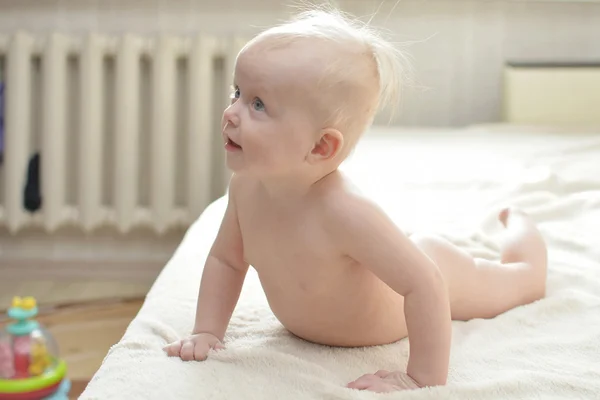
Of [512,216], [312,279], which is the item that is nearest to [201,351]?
[312,279]

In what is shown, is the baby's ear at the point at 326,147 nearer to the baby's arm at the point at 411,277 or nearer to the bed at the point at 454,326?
the baby's arm at the point at 411,277

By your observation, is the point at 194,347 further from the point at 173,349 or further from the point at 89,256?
the point at 89,256

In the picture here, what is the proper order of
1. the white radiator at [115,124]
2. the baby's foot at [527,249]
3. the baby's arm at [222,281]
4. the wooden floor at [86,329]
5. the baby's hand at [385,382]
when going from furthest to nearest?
1. the white radiator at [115,124]
2. the wooden floor at [86,329]
3. the baby's foot at [527,249]
4. the baby's arm at [222,281]
5. the baby's hand at [385,382]

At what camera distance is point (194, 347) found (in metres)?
0.79

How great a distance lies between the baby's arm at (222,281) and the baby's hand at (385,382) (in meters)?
0.17

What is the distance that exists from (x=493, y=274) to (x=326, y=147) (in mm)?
329

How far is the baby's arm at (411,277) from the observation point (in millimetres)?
723

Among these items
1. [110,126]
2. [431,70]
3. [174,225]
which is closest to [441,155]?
[431,70]

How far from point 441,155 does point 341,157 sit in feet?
3.26

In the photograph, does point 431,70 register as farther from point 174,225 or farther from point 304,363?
point 304,363

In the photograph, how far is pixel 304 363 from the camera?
2.48ft

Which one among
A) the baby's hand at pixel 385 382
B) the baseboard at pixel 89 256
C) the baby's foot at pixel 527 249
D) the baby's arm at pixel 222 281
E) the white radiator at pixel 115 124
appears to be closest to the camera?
the baby's hand at pixel 385 382

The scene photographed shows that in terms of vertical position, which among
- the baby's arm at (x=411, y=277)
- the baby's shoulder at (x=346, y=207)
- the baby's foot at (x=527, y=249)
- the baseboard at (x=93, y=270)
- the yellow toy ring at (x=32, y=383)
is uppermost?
the baby's shoulder at (x=346, y=207)

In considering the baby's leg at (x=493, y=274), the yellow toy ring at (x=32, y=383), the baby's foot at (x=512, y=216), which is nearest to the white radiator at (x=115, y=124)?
the yellow toy ring at (x=32, y=383)
